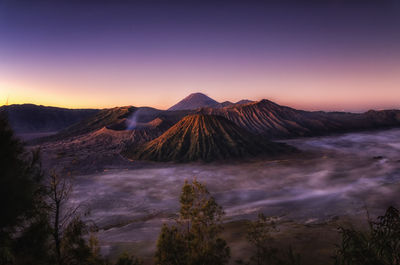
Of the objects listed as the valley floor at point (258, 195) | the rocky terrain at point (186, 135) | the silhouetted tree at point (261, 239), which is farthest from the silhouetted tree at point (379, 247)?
the rocky terrain at point (186, 135)

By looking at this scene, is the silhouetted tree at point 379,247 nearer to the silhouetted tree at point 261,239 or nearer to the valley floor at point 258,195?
the silhouetted tree at point 261,239

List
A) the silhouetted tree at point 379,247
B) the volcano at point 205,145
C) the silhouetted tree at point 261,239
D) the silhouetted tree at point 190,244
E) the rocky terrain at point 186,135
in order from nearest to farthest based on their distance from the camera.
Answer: the silhouetted tree at point 379,247 → the silhouetted tree at point 190,244 → the silhouetted tree at point 261,239 → the rocky terrain at point 186,135 → the volcano at point 205,145

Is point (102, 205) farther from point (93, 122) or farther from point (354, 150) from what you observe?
point (93, 122)

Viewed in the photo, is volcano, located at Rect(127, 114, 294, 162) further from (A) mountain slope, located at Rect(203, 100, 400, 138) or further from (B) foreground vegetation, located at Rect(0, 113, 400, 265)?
(B) foreground vegetation, located at Rect(0, 113, 400, 265)

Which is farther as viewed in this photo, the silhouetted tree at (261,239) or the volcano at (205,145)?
the volcano at (205,145)

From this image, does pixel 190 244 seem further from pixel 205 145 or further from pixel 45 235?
Answer: pixel 205 145

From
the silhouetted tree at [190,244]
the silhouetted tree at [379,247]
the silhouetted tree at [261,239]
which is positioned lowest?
the silhouetted tree at [261,239]

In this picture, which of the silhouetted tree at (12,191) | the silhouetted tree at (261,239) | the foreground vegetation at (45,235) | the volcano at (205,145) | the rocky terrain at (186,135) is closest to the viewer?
the foreground vegetation at (45,235)

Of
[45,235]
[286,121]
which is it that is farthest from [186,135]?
[45,235]
